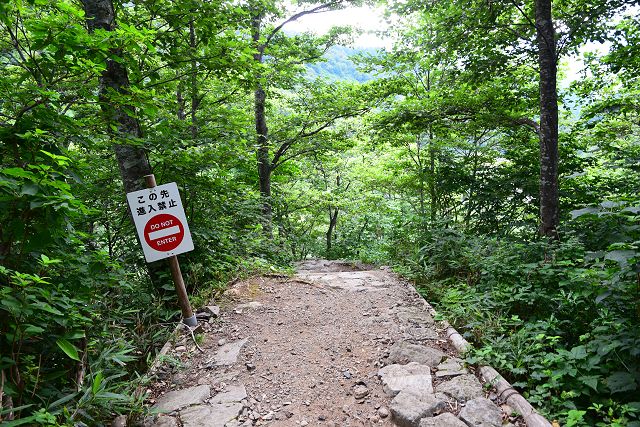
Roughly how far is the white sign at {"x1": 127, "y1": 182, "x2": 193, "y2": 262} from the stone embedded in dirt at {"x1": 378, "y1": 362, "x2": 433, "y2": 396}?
256 cm

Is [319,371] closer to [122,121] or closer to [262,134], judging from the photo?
[122,121]

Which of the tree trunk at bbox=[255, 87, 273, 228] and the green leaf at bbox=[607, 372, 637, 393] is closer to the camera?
the green leaf at bbox=[607, 372, 637, 393]

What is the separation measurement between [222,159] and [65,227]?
275 cm

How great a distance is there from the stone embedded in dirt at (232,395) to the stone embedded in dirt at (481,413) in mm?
1840

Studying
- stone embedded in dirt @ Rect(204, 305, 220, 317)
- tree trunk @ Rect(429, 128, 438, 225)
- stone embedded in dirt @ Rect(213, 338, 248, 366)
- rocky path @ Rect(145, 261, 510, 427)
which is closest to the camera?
rocky path @ Rect(145, 261, 510, 427)

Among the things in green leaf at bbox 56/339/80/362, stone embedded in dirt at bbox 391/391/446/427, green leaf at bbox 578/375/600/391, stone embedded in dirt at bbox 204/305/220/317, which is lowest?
stone embedded in dirt at bbox 391/391/446/427

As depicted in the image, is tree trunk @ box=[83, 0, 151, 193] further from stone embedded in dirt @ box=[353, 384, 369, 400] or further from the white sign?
stone embedded in dirt @ box=[353, 384, 369, 400]

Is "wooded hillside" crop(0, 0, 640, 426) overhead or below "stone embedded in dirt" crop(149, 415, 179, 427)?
overhead

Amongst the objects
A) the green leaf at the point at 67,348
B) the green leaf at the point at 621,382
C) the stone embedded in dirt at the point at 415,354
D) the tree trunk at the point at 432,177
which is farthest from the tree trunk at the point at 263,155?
the green leaf at the point at 621,382

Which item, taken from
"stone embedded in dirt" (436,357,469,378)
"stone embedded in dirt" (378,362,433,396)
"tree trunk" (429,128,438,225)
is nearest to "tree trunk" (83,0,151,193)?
"stone embedded in dirt" (378,362,433,396)

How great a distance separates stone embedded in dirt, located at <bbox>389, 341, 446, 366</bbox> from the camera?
3363 millimetres

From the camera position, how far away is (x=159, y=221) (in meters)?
3.86

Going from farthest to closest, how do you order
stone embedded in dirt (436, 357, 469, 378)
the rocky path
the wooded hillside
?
stone embedded in dirt (436, 357, 469, 378) < the rocky path < the wooded hillside

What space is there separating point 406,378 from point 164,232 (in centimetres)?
297
